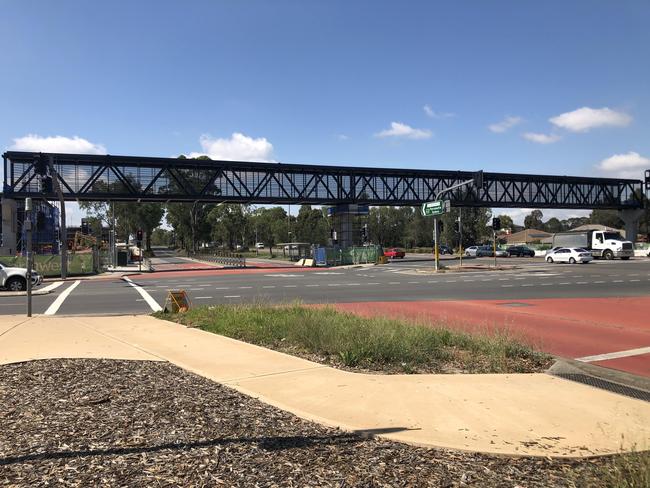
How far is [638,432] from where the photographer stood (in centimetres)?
497

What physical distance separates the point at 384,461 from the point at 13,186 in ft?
178

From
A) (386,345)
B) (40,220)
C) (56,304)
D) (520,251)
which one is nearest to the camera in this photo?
(386,345)

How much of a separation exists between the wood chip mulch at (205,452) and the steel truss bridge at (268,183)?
4293 centimetres

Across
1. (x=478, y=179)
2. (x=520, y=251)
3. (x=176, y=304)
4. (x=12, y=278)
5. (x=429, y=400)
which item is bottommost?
(x=520, y=251)

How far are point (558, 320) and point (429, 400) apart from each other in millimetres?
8543

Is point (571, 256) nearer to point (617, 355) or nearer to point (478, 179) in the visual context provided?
point (478, 179)

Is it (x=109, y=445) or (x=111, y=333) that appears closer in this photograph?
(x=109, y=445)

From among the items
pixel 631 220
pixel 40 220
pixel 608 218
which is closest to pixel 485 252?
pixel 631 220

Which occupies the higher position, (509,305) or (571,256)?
(571,256)

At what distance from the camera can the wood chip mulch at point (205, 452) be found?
3.82 meters

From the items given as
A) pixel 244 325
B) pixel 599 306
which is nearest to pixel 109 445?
pixel 244 325

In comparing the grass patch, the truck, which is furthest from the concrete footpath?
the truck

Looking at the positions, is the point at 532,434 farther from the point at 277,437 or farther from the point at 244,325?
the point at 244,325

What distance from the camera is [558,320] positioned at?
1316 cm
